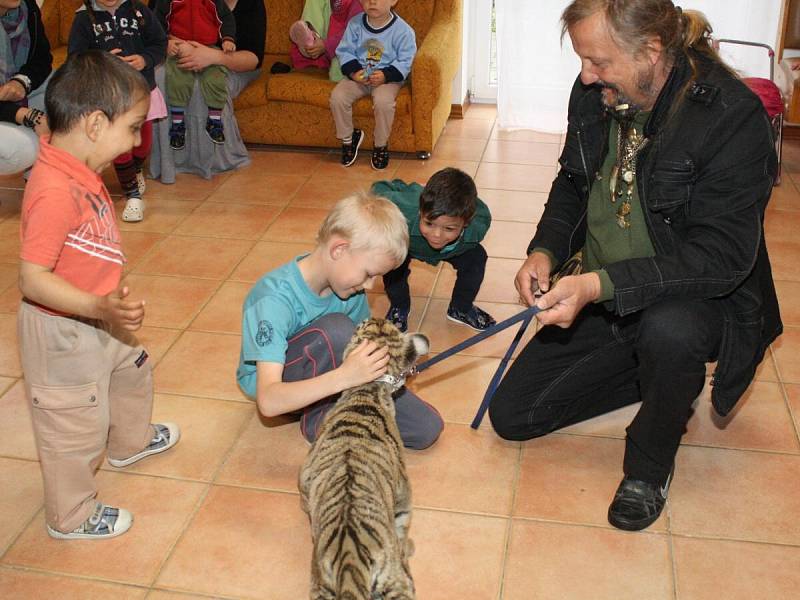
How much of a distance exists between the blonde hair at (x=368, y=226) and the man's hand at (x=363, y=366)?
0.30 meters

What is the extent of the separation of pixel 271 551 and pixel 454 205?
4.28 feet

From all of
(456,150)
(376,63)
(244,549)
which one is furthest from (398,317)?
(456,150)

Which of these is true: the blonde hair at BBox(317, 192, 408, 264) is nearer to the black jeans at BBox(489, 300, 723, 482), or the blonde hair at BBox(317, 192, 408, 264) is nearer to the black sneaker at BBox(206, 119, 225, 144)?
the black jeans at BBox(489, 300, 723, 482)

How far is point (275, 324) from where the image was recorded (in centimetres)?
224

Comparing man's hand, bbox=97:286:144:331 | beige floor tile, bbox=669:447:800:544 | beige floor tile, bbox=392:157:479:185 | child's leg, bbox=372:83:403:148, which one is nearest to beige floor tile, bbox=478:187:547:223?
beige floor tile, bbox=392:157:479:185

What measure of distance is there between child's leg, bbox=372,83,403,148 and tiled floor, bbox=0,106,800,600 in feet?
4.84

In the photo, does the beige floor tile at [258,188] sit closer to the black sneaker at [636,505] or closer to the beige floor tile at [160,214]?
the beige floor tile at [160,214]

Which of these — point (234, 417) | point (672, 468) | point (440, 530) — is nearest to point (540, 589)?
point (440, 530)

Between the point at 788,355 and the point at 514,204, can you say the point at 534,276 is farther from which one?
the point at 514,204

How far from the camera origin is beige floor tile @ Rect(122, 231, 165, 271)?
372 cm

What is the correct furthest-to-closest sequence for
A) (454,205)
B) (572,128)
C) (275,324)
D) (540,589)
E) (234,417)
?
1. (454,205)
2. (234,417)
3. (572,128)
4. (275,324)
5. (540,589)

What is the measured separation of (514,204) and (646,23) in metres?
2.31

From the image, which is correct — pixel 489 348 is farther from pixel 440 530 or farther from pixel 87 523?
pixel 87 523

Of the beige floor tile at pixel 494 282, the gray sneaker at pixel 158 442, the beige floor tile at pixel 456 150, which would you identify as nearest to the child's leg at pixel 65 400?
Result: the gray sneaker at pixel 158 442
